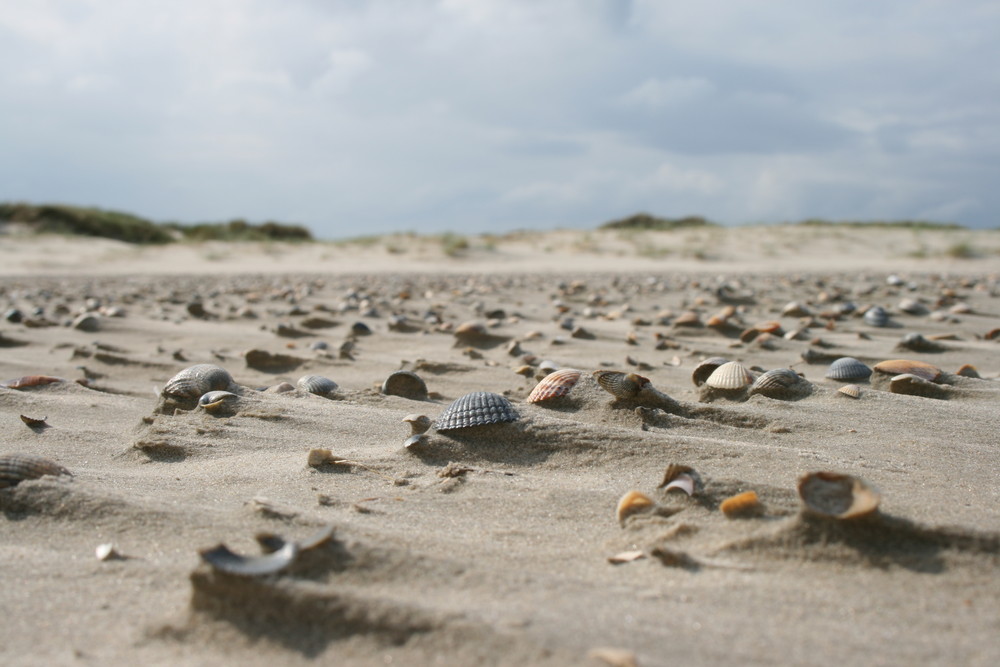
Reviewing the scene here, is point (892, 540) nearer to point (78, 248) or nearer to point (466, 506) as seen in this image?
point (466, 506)

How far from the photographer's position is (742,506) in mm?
1537

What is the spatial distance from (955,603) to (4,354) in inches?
172

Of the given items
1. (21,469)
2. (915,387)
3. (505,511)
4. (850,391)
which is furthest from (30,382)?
(915,387)

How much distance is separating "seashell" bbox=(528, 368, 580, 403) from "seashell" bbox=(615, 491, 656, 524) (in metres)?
0.84

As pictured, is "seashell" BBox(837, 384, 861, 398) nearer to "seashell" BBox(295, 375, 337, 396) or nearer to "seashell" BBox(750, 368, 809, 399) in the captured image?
"seashell" BBox(750, 368, 809, 399)

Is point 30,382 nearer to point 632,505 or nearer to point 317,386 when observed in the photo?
point 317,386

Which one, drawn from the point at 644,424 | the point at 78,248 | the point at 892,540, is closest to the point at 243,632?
the point at 892,540

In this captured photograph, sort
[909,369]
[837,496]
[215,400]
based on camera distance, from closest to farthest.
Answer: [837,496], [215,400], [909,369]

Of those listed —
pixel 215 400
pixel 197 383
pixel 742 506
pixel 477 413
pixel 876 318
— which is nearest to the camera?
pixel 742 506

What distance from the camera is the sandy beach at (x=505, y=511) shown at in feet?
3.69

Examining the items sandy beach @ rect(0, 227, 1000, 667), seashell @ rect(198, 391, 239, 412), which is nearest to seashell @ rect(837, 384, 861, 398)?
sandy beach @ rect(0, 227, 1000, 667)

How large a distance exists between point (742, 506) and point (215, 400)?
5.66 ft

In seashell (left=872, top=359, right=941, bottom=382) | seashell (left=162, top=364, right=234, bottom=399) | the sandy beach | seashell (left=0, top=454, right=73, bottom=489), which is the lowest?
the sandy beach

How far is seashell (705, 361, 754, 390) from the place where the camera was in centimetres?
254
